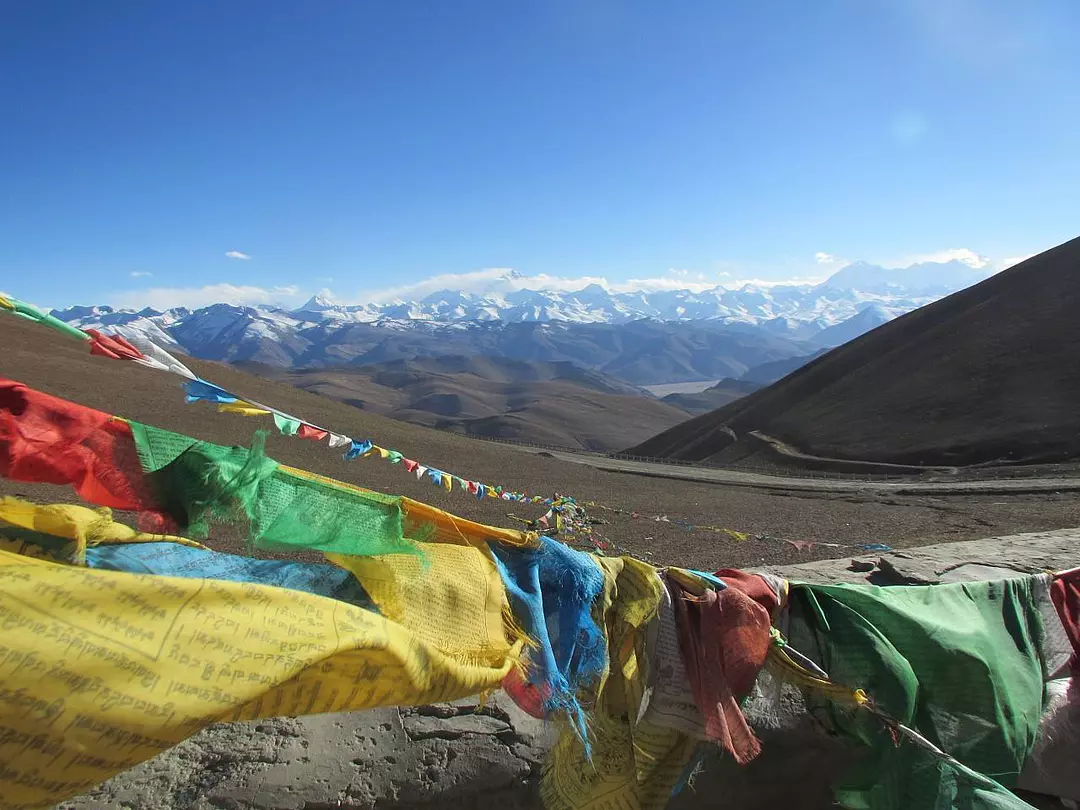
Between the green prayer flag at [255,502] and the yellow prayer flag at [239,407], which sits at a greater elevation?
the yellow prayer flag at [239,407]

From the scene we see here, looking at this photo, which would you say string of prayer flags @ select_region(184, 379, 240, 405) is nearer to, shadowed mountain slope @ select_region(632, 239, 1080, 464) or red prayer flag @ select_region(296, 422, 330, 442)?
red prayer flag @ select_region(296, 422, 330, 442)

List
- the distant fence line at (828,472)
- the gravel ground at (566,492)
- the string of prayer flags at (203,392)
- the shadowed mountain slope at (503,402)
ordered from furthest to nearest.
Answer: the shadowed mountain slope at (503,402) → the distant fence line at (828,472) → the gravel ground at (566,492) → the string of prayer flags at (203,392)

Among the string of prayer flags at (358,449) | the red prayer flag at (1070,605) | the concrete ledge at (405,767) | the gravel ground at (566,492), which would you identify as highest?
the string of prayer flags at (358,449)

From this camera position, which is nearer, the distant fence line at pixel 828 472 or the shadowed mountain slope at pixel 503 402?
the distant fence line at pixel 828 472

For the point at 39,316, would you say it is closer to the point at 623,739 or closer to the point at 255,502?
the point at 255,502

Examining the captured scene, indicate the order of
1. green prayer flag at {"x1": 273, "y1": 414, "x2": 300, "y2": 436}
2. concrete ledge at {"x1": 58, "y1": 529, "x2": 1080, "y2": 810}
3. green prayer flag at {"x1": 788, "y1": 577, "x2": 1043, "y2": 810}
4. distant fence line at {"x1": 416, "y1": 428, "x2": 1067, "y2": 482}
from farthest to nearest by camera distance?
1. distant fence line at {"x1": 416, "y1": 428, "x2": 1067, "y2": 482}
2. green prayer flag at {"x1": 273, "y1": 414, "x2": 300, "y2": 436}
3. green prayer flag at {"x1": 788, "y1": 577, "x2": 1043, "y2": 810}
4. concrete ledge at {"x1": 58, "y1": 529, "x2": 1080, "y2": 810}

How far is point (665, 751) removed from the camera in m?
2.29

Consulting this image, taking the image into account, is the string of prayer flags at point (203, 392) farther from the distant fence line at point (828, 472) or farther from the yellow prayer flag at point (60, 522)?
the distant fence line at point (828, 472)

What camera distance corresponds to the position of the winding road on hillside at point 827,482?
2319cm

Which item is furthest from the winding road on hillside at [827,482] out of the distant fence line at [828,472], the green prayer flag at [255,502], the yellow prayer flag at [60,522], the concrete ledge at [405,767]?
the yellow prayer flag at [60,522]

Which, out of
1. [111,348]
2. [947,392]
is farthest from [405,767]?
[947,392]

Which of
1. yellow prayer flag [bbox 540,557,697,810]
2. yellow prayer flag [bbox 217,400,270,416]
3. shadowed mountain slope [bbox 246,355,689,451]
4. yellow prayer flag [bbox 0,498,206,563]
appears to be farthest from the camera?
shadowed mountain slope [bbox 246,355,689,451]

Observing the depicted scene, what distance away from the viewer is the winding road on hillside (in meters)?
23.2

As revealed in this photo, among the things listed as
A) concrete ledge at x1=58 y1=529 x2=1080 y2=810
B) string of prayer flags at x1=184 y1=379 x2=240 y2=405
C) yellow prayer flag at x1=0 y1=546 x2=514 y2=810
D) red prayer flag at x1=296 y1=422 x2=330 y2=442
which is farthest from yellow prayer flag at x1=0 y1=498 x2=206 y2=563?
red prayer flag at x1=296 y1=422 x2=330 y2=442
